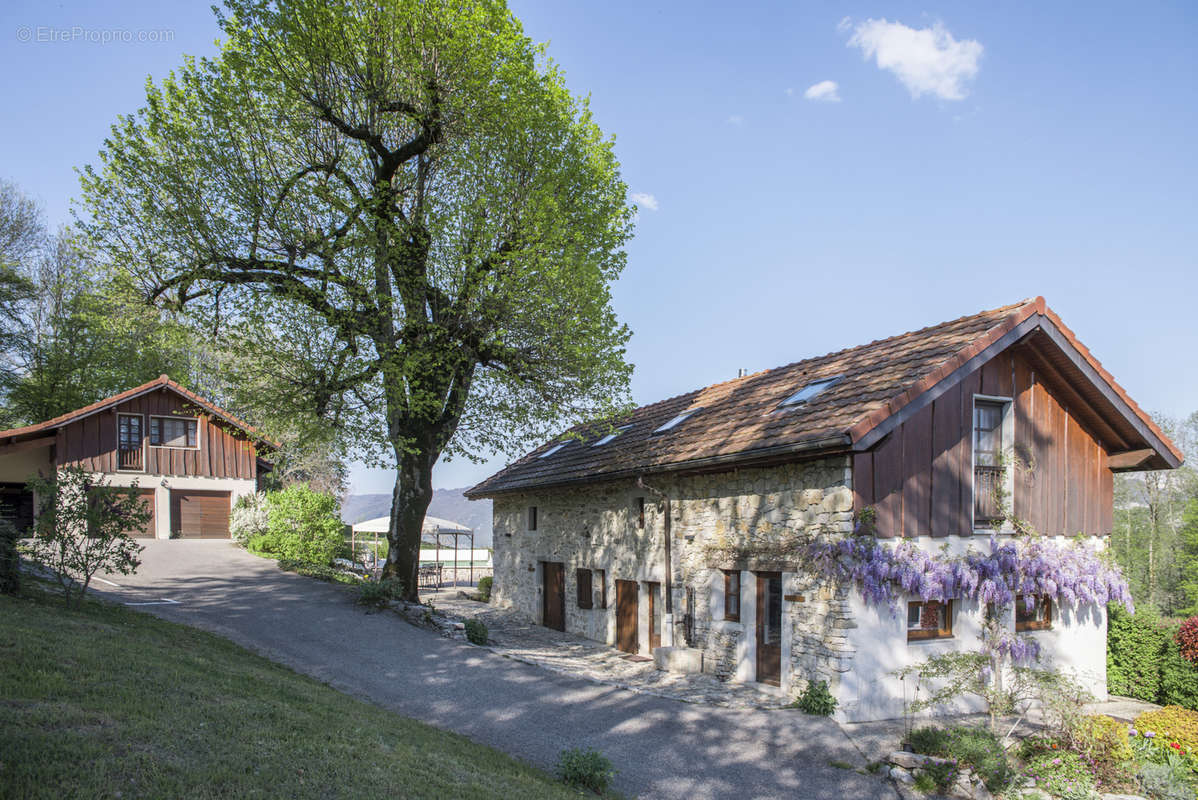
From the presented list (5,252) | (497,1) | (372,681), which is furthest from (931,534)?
(5,252)

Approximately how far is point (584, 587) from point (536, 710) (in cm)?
836

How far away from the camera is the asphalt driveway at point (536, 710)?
27.7 feet

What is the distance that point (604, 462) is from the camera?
17.4 m

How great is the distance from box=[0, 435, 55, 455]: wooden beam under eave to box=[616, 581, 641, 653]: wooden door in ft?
69.2

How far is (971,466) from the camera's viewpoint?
38.3 feet

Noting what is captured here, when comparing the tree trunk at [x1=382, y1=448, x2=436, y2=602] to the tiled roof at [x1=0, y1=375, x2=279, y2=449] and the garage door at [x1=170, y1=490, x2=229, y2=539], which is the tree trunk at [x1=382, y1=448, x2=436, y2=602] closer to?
the tiled roof at [x1=0, y1=375, x2=279, y2=449]

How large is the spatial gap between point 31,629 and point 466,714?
16.7 feet

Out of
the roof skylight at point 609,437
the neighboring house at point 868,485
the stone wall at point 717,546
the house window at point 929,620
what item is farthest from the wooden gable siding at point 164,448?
the house window at point 929,620

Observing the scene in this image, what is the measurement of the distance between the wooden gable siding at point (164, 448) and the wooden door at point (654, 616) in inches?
692

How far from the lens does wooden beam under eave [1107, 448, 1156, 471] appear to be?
12.9m

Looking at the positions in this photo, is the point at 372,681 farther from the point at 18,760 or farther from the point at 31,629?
the point at 18,760

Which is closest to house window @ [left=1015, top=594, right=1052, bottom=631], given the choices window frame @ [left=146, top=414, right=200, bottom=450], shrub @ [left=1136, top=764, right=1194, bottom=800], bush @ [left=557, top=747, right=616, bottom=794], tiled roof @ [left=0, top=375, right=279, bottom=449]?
shrub @ [left=1136, top=764, right=1194, bottom=800]

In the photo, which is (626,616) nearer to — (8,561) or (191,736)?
(8,561)

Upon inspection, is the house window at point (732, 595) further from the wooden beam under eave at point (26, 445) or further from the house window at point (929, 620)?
the wooden beam under eave at point (26, 445)
